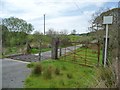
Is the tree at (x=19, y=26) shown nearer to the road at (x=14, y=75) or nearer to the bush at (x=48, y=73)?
the road at (x=14, y=75)

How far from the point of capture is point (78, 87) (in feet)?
13.5

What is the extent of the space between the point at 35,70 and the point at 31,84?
120 centimetres

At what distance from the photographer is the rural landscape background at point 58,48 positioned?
4316 mm

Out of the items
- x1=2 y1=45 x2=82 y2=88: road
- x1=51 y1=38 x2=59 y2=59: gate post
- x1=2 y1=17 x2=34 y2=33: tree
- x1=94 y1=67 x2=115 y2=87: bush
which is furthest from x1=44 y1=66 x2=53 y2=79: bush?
x1=2 y1=17 x2=34 y2=33: tree

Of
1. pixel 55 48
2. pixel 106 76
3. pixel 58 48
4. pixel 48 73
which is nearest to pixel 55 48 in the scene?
pixel 55 48

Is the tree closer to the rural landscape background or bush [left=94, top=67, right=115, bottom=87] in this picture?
the rural landscape background

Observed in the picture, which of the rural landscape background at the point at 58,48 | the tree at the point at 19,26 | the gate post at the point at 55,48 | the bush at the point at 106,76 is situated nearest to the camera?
the bush at the point at 106,76

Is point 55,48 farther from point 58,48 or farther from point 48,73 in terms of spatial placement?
point 48,73

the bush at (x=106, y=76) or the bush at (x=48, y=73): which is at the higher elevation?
the bush at (x=106, y=76)

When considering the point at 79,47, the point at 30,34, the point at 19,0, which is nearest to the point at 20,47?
the point at 30,34

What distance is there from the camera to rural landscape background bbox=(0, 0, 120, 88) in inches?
170

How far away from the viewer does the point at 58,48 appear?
10.3m

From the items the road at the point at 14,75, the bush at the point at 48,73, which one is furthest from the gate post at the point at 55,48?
the bush at the point at 48,73

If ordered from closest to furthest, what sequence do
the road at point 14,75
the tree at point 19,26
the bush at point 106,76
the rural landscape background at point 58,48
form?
the bush at point 106,76, the rural landscape background at point 58,48, the road at point 14,75, the tree at point 19,26
